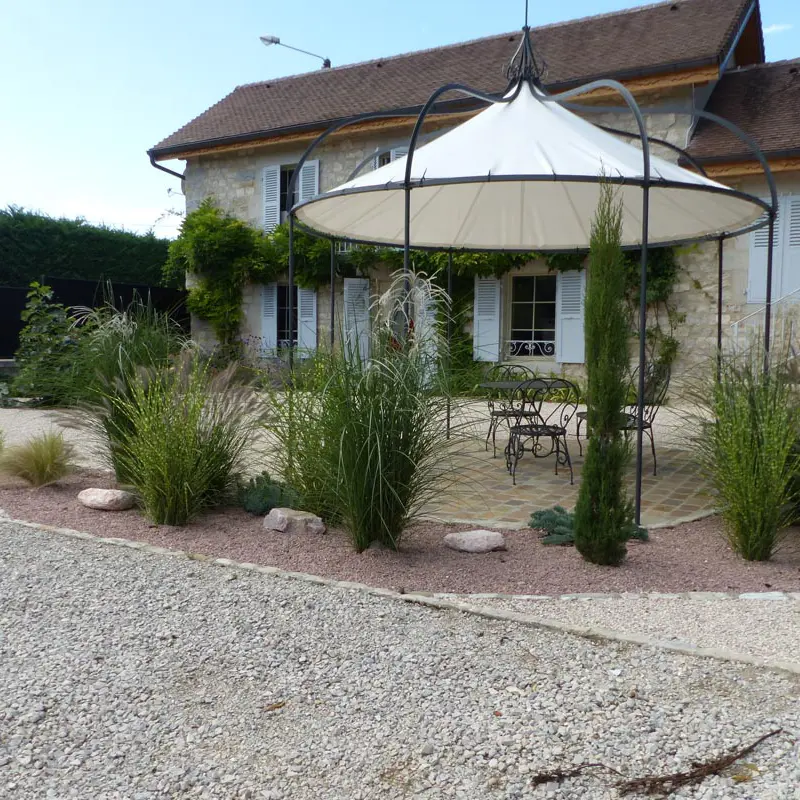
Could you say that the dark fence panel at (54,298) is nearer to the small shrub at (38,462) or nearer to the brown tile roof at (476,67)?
the brown tile roof at (476,67)

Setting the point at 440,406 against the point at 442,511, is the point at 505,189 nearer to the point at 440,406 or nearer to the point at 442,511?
the point at 442,511

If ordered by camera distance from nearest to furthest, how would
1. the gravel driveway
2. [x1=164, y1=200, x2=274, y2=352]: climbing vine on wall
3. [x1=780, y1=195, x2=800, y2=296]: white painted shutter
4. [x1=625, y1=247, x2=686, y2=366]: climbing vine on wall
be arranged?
1. the gravel driveway
2. [x1=780, y1=195, x2=800, y2=296]: white painted shutter
3. [x1=625, y1=247, x2=686, y2=366]: climbing vine on wall
4. [x1=164, y1=200, x2=274, y2=352]: climbing vine on wall

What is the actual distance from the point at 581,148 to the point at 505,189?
1.82 m

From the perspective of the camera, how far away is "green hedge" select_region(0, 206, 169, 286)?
48.4 ft

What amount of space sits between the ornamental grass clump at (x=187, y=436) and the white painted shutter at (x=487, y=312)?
810cm

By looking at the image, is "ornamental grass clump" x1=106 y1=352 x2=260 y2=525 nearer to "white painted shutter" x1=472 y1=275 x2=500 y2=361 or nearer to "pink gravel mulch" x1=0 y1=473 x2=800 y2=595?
"pink gravel mulch" x1=0 y1=473 x2=800 y2=595

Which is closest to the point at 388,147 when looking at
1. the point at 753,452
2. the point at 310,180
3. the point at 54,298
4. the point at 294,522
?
the point at 294,522

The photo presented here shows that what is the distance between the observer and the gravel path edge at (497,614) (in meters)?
2.67

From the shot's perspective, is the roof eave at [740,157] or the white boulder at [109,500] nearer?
the white boulder at [109,500]

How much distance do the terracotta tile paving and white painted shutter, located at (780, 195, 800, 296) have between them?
502 centimetres

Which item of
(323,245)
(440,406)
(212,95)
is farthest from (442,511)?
(212,95)

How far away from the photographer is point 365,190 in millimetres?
5223

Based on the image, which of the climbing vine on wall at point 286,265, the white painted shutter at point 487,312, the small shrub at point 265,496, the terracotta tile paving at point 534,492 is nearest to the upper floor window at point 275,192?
the climbing vine on wall at point 286,265

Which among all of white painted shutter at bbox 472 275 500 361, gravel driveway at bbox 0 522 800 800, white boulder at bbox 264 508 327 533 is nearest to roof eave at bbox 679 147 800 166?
white painted shutter at bbox 472 275 500 361
